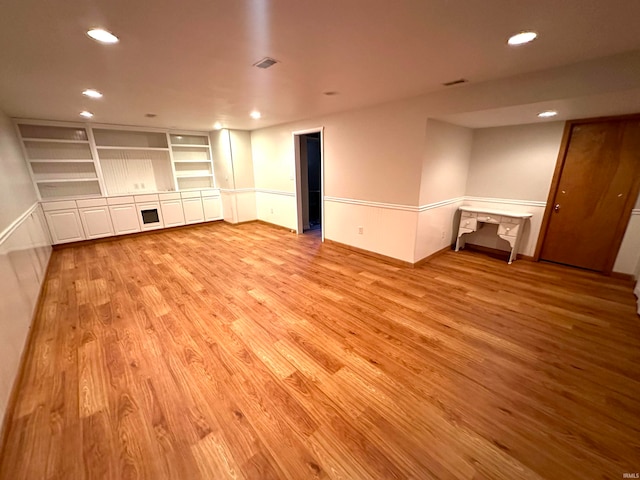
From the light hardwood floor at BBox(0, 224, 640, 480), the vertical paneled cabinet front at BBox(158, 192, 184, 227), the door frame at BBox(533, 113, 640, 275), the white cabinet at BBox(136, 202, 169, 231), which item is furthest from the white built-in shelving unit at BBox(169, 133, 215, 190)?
the door frame at BBox(533, 113, 640, 275)

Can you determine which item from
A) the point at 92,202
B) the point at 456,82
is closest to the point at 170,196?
the point at 92,202

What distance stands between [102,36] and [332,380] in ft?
9.05

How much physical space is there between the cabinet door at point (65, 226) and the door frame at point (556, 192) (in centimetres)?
803

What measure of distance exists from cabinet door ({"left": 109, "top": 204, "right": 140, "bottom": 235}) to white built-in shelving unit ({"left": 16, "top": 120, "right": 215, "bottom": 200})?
0.31 m

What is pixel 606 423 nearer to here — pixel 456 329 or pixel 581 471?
pixel 581 471

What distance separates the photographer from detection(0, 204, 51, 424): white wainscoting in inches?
66.7

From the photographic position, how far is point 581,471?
1.25m

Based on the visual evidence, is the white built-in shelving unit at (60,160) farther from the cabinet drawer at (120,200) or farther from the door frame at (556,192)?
the door frame at (556,192)

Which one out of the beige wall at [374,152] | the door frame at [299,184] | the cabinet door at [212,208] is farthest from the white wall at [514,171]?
the cabinet door at [212,208]

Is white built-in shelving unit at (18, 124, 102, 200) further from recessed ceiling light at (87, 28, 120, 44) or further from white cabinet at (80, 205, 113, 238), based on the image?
recessed ceiling light at (87, 28, 120, 44)

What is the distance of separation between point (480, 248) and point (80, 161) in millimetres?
7620

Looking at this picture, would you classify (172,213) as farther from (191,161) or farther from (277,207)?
(277,207)

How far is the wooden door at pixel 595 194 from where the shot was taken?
10.1ft

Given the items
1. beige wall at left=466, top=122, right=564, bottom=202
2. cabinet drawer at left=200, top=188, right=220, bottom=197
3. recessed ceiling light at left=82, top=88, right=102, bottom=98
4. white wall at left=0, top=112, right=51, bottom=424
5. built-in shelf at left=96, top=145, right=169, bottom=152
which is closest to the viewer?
white wall at left=0, top=112, right=51, bottom=424
